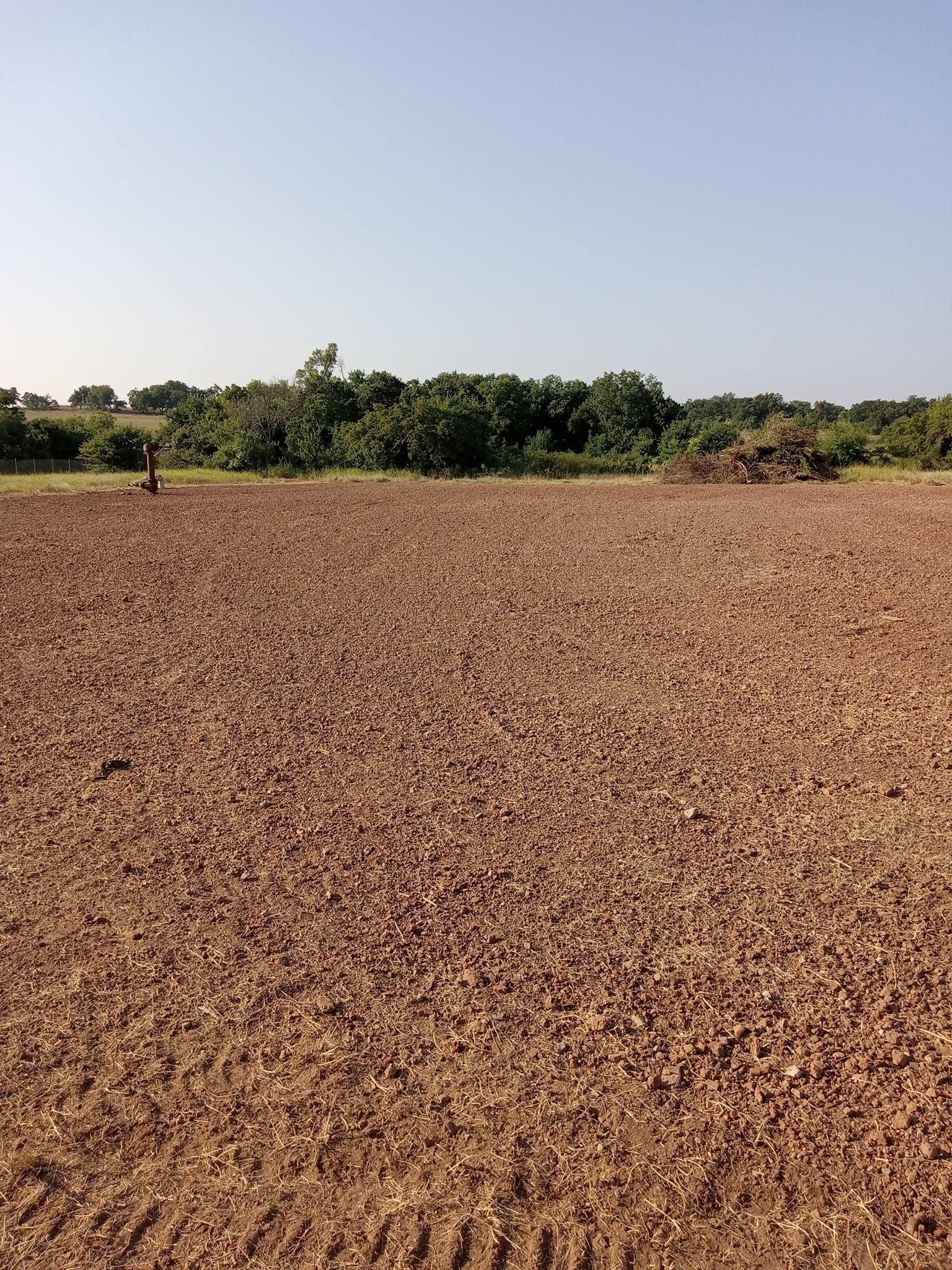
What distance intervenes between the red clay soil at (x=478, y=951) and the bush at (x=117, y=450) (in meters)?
34.7

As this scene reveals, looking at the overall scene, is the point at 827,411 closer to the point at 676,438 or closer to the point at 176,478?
the point at 676,438

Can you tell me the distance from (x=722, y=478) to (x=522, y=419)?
2314 centimetres

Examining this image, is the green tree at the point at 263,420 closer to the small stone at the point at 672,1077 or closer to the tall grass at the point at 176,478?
the tall grass at the point at 176,478

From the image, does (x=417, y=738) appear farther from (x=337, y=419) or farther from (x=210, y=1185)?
(x=337, y=419)

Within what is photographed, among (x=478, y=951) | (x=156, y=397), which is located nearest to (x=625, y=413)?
(x=478, y=951)

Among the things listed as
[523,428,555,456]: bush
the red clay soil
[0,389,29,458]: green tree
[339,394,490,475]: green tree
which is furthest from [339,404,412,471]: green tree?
the red clay soil

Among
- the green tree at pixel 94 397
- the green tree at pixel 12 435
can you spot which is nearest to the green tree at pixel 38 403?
the green tree at pixel 94 397

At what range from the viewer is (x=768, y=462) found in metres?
24.4

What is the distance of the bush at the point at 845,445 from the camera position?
102 ft

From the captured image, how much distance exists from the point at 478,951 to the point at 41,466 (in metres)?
40.4

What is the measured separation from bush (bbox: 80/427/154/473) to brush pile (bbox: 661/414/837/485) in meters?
24.6

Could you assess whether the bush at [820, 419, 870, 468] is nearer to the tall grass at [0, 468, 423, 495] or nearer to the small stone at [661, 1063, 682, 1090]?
the tall grass at [0, 468, 423, 495]

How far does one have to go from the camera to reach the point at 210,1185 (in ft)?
7.61

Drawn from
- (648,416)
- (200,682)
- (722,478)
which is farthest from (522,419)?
(200,682)
